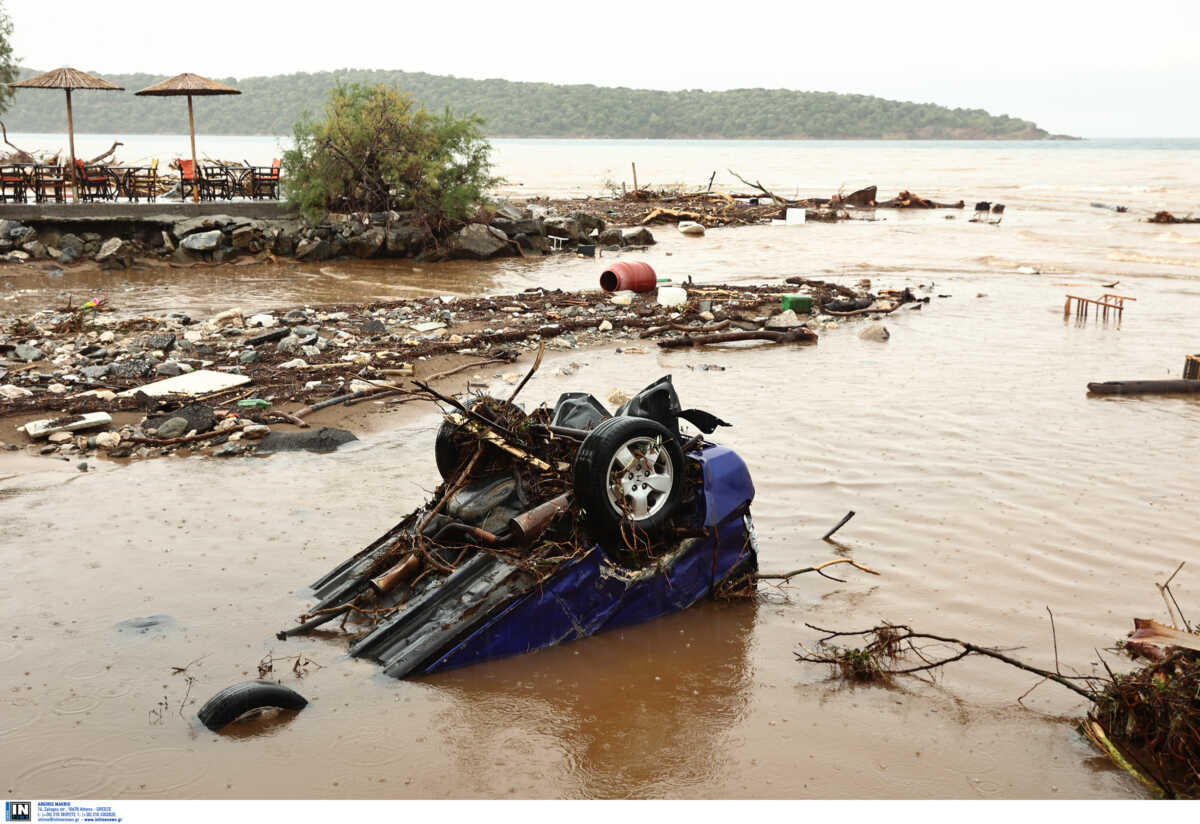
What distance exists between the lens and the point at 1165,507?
7.52 metres

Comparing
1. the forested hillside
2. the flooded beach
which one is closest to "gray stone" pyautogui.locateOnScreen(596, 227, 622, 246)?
the flooded beach

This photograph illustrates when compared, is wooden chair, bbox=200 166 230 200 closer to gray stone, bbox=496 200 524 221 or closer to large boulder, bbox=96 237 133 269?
large boulder, bbox=96 237 133 269

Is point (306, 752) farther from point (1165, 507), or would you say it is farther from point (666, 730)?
point (1165, 507)

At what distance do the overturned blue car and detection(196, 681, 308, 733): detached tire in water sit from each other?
53 centimetres

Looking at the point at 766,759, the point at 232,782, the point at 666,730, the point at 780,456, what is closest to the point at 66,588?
the point at 232,782

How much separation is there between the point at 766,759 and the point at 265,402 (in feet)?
23.0

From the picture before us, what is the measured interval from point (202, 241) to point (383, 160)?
4.21m

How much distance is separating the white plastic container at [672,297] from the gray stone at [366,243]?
336 inches

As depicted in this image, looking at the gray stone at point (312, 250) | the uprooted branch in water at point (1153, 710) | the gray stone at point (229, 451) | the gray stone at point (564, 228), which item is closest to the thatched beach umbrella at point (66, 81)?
the gray stone at point (312, 250)

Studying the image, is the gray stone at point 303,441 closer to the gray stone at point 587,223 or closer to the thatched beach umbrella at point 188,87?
the thatched beach umbrella at point 188,87

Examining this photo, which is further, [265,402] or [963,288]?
[963,288]

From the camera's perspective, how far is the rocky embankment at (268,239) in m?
20.4

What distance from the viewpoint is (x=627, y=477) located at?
17.1ft

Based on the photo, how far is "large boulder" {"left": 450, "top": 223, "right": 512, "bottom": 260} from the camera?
2252 centimetres
